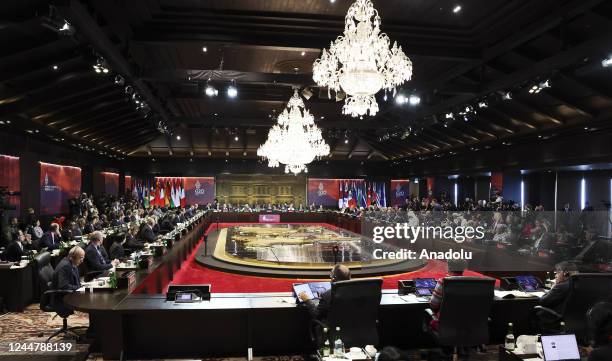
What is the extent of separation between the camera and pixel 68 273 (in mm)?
4926

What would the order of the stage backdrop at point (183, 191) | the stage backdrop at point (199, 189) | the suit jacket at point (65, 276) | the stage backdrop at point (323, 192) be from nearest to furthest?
the suit jacket at point (65, 276), the stage backdrop at point (183, 191), the stage backdrop at point (199, 189), the stage backdrop at point (323, 192)

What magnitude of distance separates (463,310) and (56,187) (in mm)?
15114

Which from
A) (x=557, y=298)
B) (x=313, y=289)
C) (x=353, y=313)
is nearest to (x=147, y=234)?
(x=313, y=289)

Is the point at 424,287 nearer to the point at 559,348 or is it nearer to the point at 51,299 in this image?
the point at 559,348

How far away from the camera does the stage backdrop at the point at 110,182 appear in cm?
2019

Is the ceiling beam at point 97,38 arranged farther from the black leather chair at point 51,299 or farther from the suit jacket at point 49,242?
the suit jacket at point 49,242

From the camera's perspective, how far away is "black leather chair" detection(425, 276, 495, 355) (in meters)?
3.87

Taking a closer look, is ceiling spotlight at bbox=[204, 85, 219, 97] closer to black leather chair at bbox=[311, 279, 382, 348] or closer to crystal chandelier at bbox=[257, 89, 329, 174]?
crystal chandelier at bbox=[257, 89, 329, 174]

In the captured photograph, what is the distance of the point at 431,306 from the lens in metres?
4.18

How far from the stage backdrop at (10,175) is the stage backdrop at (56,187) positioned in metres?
1.84

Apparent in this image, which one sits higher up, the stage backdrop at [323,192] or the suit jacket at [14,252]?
the stage backdrop at [323,192]

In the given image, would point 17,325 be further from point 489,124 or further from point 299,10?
point 489,124

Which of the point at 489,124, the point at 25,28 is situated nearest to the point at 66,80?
the point at 25,28

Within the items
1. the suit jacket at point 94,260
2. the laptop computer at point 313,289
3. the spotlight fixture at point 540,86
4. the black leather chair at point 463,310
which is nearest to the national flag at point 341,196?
the spotlight fixture at point 540,86
